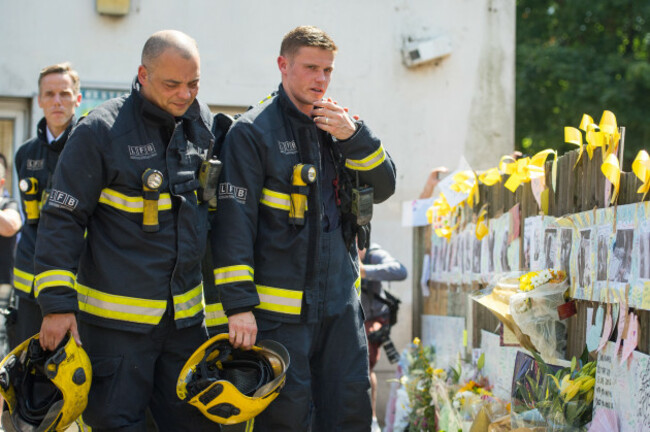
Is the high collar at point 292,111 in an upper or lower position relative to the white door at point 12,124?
lower

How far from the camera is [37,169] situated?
5301mm

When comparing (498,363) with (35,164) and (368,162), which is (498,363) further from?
(35,164)

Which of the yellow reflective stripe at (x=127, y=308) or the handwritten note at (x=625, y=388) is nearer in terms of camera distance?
the handwritten note at (x=625, y=388)

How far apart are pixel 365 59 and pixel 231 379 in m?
6.06

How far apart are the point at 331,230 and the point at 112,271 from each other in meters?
1.04

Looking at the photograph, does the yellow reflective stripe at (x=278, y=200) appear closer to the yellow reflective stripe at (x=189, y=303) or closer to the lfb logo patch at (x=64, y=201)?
the yellow reflective stripe at (x=189, y=303)

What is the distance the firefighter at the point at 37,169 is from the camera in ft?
16.8

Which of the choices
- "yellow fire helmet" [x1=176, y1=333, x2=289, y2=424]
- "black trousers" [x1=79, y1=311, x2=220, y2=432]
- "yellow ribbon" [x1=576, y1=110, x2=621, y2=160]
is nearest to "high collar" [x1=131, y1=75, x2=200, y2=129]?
"black trousers" [x1=79, y1=311, x2=220, y2=432]

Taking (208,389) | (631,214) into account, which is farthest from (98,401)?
(631,214)

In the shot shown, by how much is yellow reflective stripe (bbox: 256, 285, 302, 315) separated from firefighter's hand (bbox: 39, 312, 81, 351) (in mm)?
834

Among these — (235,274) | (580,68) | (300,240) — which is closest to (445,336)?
(300,240)

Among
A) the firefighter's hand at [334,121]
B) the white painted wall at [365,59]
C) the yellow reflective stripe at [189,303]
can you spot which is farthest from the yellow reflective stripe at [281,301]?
the white painted wall at [365,59]

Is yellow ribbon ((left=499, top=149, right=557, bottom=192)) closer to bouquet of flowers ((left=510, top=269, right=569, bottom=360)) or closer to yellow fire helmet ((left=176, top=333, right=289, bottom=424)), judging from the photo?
bouquet of flowers ((left=510, top=269, right=569, bottom=360))

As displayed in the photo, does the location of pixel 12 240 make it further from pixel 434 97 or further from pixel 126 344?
pixel 434 97
